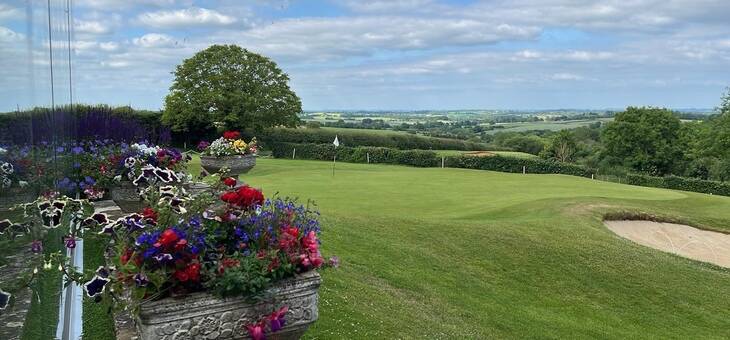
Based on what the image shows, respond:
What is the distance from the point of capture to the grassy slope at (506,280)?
710cm

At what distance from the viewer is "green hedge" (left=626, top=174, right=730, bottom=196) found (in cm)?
3556

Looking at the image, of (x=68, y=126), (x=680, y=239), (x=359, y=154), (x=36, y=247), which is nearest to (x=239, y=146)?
(x=68, y=126)

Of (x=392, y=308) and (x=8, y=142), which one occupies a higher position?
(x=8, y=142)

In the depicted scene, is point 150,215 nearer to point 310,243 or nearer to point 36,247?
point 310,243

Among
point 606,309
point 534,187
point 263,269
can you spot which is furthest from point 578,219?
point 263,269

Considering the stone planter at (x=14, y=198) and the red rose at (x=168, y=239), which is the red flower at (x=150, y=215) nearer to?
the red rose at (x=168, y=239)

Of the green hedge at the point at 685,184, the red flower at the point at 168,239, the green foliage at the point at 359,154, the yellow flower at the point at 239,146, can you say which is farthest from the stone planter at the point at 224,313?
the green hedge at the point at 685,184

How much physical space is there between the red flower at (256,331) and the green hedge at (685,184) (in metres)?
39.5

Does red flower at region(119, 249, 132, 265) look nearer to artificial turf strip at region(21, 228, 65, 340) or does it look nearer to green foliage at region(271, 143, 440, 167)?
artificial turf strip at region(21, 228, 65, 340)

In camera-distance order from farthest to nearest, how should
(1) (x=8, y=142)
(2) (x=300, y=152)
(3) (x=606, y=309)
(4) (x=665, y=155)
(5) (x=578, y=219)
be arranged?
(4) (x=665, y=155)
(2) (x=300, y=152)
(5) (x=578, y=219)
(3) (x=606, y=309)
(1) (x=8, y=142)

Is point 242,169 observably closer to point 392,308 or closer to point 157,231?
point 392,308

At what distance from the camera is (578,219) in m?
15.0

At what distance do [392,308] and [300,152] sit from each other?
121 ft

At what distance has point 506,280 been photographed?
33.2 feet
